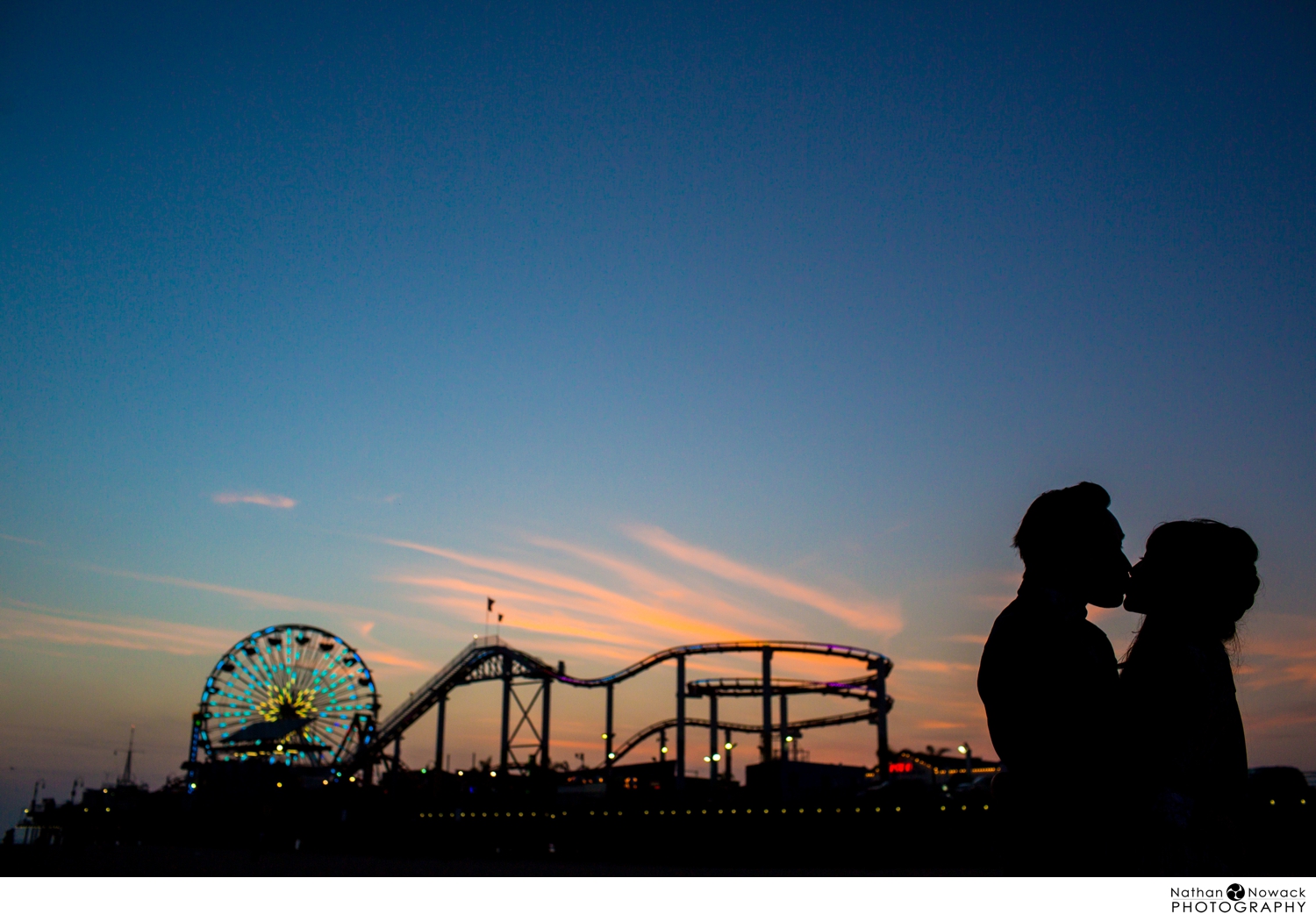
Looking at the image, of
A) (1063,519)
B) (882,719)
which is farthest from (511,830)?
(1063,519)

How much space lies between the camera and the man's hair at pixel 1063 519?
1725 mm

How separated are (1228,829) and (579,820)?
30.5 m

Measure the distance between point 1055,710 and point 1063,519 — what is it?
0.41m

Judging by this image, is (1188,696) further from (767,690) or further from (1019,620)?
(767,690)

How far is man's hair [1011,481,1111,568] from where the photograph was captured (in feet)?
5.66

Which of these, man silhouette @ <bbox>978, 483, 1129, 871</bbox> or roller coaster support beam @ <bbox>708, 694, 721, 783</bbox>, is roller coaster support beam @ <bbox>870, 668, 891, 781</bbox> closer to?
roller coaster support beam @ <bbox>708, 694, 721, 783</bbox>

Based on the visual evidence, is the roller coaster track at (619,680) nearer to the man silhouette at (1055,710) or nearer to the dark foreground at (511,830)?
the dark foreground at (511,830)

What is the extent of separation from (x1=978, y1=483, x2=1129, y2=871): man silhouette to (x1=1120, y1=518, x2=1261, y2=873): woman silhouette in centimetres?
10
